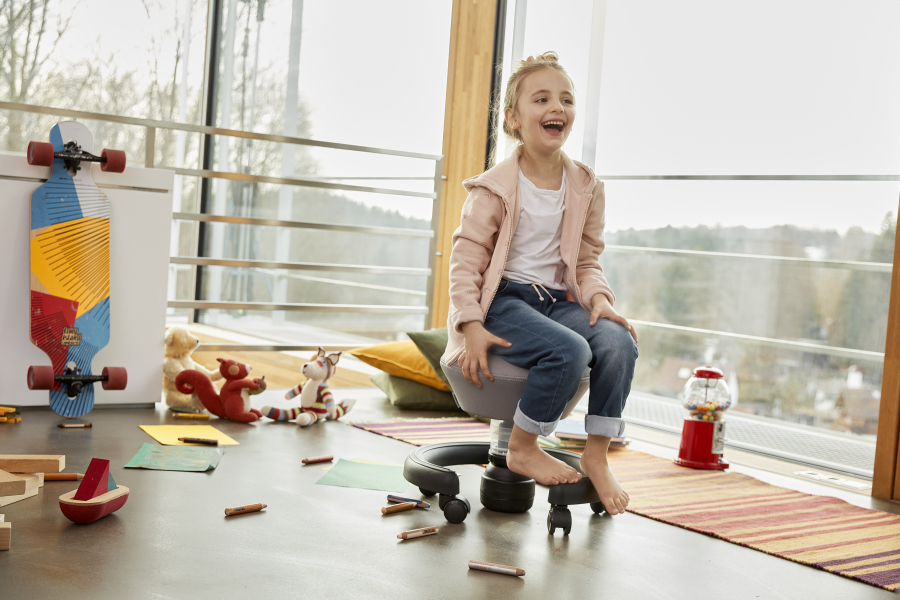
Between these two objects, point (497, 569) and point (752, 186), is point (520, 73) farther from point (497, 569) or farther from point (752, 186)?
point (752, 186)

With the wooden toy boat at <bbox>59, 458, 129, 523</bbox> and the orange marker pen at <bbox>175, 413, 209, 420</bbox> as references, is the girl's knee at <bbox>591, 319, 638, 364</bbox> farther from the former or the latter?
the orange marker pen at <bbox>175, 413, 209, 420</bbox>

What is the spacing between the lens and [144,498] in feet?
5.69

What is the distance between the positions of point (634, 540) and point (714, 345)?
1716mm

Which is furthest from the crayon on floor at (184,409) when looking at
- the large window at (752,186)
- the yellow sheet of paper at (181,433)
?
the large window at (752,186)

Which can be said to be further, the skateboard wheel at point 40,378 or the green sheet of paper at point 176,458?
the skateboard wheel at point 40,378

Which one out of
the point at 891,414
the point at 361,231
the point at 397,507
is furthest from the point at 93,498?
the point at 361,231

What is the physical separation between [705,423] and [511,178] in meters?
1.11

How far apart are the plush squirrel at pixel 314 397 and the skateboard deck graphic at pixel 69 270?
0.60m

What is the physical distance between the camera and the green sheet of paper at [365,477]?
1978mm

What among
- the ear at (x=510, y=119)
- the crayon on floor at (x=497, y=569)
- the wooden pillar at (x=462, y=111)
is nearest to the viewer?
the crayon on floor at (x=497, y=569)

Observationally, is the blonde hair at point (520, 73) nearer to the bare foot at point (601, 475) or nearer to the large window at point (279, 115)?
the bare foot at point (601, 475)

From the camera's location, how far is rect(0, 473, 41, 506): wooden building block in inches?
63.7

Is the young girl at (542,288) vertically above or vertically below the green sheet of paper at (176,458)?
above

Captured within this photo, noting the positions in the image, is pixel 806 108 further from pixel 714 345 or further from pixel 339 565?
pixel 339 565
